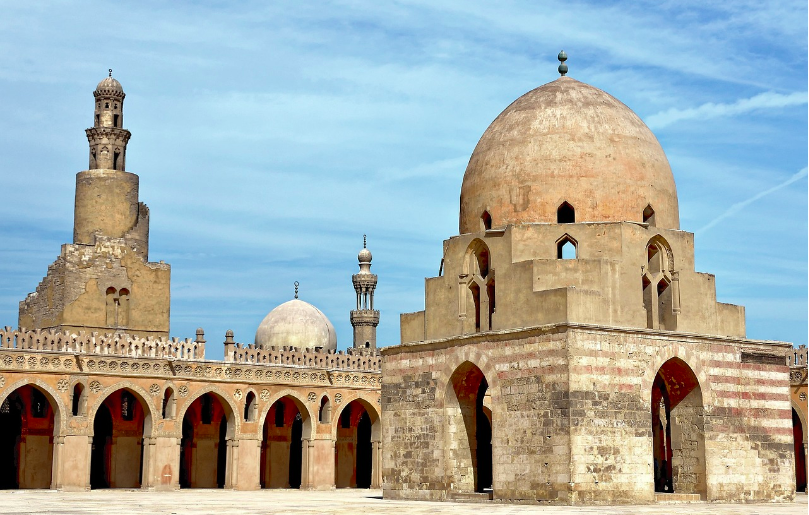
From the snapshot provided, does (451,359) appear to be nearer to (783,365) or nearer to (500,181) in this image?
(500,181)

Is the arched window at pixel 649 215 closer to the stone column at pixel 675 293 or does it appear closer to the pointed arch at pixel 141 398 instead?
the stone column at pixel 675 293

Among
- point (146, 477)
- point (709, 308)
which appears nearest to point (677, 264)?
point (709, 308)

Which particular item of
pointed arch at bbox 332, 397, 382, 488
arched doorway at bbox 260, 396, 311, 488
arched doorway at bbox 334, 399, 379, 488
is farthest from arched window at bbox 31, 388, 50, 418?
arched doorway at bbox 334, 399, 379, 488

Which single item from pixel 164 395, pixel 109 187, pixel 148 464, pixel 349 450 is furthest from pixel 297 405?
pixel 109 187

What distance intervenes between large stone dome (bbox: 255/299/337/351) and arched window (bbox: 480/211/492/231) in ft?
60.9

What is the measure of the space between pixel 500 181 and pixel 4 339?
13850mm

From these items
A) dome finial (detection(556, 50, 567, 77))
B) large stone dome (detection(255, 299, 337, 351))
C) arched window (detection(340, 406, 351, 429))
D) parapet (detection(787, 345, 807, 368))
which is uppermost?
dome finial (detection(556, 50, 567, 77))

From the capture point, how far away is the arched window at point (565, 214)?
20.4 m

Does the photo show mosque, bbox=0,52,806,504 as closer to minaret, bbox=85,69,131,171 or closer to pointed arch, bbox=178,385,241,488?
pointed arch, bbox=178,385,241,488

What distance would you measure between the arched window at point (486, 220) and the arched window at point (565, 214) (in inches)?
50.0

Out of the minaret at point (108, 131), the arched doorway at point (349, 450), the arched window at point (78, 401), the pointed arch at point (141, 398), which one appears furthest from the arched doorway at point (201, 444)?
the minaret at point (108, 131)

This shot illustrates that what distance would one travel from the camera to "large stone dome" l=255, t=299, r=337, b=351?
1545 inches

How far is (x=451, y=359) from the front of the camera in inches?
803

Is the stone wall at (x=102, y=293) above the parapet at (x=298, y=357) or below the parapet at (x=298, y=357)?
above
